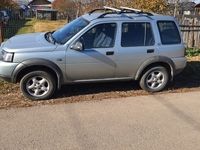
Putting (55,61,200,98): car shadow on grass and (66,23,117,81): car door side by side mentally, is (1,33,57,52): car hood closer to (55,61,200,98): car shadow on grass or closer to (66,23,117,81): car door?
(66,23,117,81): car door

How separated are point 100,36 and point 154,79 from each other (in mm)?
1619

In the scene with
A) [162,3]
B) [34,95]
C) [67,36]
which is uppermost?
[162,3]

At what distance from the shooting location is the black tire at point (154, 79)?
725 centimetres

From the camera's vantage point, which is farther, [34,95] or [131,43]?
[131,43]

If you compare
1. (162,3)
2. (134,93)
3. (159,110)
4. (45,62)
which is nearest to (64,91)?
(45,62)

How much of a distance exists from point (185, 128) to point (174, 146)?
2.42ft

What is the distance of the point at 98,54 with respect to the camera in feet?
21.8

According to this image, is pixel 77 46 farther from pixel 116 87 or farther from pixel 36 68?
pixel 116 87

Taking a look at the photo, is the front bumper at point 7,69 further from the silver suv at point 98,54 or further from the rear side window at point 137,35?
the rear side window at point 137,35

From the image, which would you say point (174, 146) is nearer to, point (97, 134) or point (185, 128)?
point (185, 128)

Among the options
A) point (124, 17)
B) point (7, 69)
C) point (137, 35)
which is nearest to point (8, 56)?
point (7, 69)

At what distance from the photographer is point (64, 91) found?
23.2 feet

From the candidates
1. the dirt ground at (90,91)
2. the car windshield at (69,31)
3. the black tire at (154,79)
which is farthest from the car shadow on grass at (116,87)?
the car windshield at (69,31)

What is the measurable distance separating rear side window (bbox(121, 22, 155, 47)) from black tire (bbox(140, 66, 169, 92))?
0.64 m
